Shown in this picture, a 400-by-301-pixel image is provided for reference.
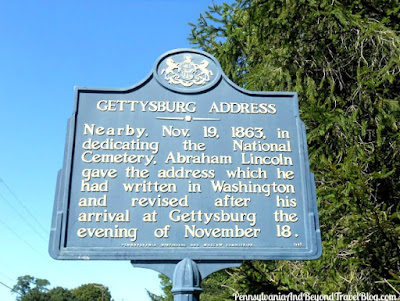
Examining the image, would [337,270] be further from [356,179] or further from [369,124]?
[369,124]

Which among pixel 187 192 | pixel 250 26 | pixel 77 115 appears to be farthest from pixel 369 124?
pixel 77 115

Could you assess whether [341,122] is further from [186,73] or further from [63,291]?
[63,291]

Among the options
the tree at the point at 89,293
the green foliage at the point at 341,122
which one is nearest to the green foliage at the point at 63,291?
the tree at the point at 89,293

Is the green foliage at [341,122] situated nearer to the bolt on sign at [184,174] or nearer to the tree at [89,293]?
the bolt on sign at [184,174]

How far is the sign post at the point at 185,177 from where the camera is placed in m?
4.19

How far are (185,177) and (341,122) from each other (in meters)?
4.20

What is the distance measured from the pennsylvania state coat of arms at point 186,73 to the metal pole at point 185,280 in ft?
7.08

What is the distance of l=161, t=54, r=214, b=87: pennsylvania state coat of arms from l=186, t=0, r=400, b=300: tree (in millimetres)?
2498

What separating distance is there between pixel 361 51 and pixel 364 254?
3.86 metres

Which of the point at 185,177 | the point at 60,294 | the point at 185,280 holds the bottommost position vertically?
the point at 185,280

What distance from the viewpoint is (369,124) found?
8414 mm

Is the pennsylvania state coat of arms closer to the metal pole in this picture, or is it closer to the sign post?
the sign post

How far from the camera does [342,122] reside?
752cm

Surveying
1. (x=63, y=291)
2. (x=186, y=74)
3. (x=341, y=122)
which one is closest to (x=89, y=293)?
(x=63, y=291)
